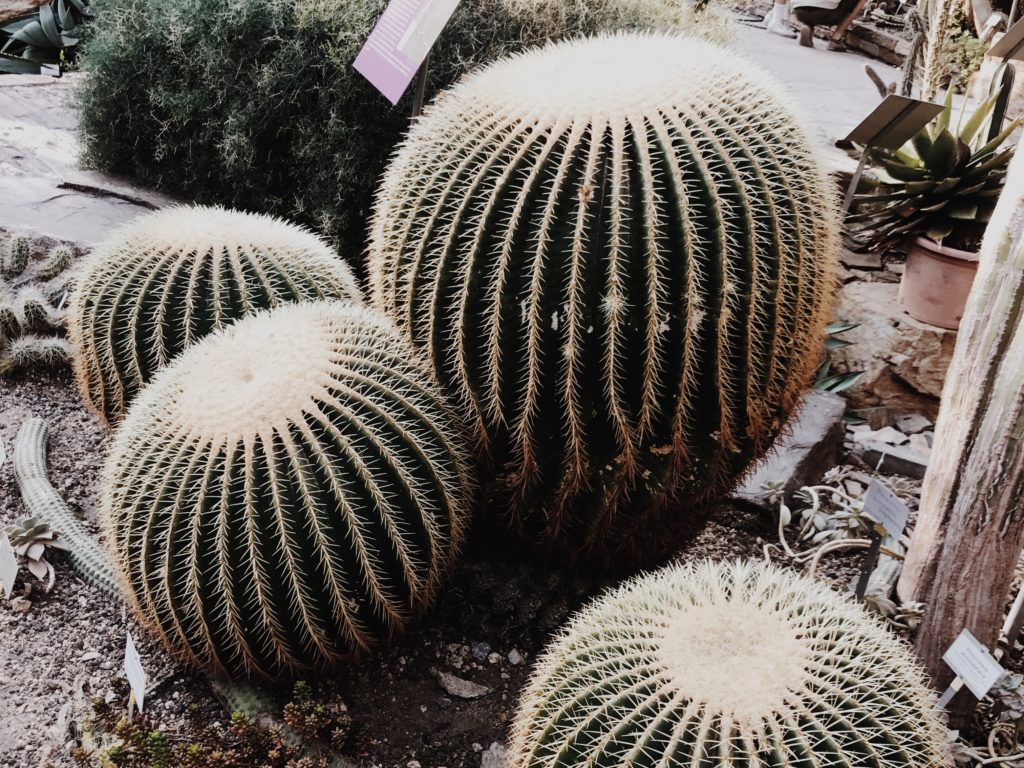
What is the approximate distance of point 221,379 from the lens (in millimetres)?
1945

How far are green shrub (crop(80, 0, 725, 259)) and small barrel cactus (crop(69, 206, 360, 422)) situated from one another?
1.74 metres

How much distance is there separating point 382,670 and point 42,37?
23.0ft

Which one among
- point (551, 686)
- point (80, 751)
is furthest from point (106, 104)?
point (551, 686)

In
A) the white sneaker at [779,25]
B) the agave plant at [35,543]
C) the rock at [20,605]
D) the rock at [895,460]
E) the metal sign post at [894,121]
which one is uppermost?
the white sneaker at [779,25]

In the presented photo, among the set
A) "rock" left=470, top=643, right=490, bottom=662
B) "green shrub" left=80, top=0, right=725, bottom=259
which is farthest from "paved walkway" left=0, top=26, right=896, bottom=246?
"rock" left=470, top=643, right=490, bottom=662

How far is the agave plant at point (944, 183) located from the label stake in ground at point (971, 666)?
2.06 m

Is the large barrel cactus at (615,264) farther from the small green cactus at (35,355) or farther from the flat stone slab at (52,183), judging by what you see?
the flat stone slab at (52,183)

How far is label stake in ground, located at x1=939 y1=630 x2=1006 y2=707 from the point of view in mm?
1860

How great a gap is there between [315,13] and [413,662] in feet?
10.9

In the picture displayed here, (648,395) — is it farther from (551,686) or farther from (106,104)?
(106,104)

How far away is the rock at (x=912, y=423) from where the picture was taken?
3.72m

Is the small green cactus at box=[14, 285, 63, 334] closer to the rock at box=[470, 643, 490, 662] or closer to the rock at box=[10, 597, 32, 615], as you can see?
the rock at box=[10, 597, 32, 615]

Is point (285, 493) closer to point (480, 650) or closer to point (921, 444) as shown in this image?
point (480, 650)

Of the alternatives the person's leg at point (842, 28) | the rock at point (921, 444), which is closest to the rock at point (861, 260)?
the rock at point (921, 444)
